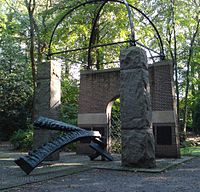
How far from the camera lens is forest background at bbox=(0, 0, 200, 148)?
601 inches

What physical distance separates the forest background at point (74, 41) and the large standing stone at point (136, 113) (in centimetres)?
406

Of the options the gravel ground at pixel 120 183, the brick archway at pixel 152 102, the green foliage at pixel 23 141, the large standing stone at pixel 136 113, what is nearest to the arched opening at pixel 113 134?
the brick archway at pixel 152 102

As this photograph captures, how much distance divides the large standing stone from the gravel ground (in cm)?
76

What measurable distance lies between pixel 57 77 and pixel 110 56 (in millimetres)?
7840

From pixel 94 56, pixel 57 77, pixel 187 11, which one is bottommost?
pixel 57 77

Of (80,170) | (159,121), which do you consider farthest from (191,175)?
(159,121)

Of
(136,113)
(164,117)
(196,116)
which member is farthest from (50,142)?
(196,116)

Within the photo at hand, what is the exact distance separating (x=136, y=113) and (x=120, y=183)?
2.52 metres

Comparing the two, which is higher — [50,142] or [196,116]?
[196,116]

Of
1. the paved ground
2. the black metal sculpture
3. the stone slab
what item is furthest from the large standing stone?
the stone slab

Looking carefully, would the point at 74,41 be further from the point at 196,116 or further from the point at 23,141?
the point at 196,116

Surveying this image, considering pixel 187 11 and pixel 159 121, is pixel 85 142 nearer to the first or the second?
pixel 159 121

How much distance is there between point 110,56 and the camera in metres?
17.2

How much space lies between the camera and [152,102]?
1171 cm
